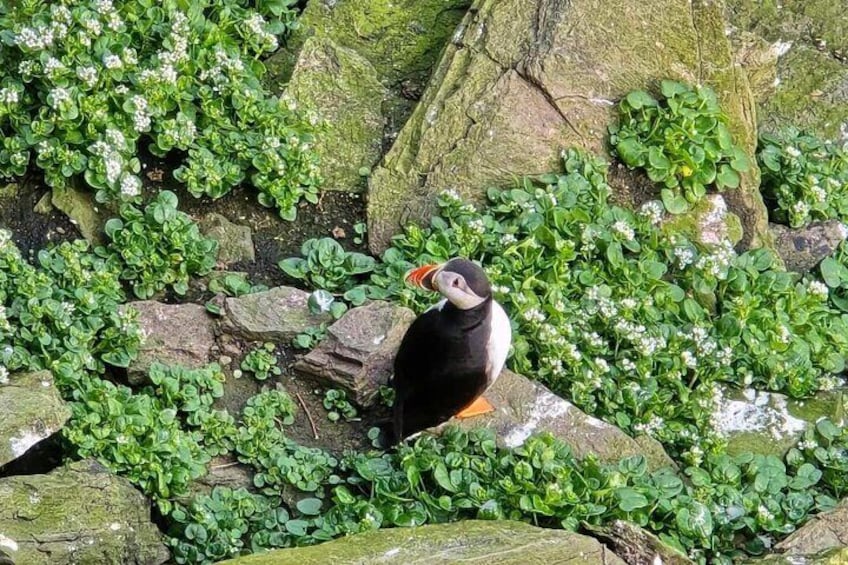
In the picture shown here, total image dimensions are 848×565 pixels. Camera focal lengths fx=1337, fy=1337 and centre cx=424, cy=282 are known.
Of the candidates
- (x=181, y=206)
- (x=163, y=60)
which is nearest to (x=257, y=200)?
(x=181, y=206)

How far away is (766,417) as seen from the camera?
595cm

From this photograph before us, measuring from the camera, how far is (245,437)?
5.40 metres

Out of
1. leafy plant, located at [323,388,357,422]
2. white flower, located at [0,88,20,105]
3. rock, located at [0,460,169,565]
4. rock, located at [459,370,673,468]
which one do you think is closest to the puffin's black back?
rock, located at [459,370,673,468]

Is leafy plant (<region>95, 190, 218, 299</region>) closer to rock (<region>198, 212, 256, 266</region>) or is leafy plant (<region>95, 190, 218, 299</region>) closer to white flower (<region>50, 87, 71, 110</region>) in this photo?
rock (<region>198, 212, 256, 266</region>)

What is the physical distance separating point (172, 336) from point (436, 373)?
1.23 metres

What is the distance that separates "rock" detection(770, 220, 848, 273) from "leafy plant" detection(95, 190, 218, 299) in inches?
113

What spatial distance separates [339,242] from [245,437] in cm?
125

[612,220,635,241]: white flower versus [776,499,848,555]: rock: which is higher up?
[612,220,635,241]: white flower

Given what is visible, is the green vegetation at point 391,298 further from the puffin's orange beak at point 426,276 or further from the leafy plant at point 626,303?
the puffin's orange beak at point 426,276

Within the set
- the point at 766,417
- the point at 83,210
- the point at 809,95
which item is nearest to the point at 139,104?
the point at 83,210

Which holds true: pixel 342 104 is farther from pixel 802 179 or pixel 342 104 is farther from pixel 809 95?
pixel 809 95

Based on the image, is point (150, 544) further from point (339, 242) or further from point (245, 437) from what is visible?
point (339, 242)

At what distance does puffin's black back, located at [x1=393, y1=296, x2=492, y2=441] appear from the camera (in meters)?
5.15

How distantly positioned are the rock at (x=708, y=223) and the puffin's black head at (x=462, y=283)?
1703 millimetres
